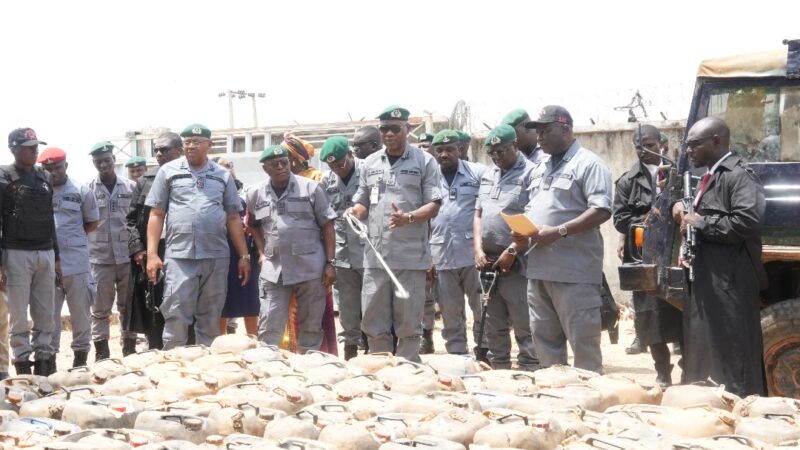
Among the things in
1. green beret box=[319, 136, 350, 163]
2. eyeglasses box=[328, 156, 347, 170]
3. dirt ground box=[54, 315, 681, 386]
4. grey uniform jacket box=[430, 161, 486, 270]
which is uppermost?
green beret box=[319, 136, 350, 163]

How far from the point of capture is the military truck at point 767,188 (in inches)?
263

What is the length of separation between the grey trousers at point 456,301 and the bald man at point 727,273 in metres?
A: 3.00

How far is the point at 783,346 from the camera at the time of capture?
665 centimetres

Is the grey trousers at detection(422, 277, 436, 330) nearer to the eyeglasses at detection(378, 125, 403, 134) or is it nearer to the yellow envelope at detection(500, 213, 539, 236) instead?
the eyeglasses at detection(378, 125, 403, 134)

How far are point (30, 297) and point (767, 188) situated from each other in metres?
5.79

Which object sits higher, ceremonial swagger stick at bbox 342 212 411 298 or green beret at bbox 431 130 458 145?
green beret at bbox 431 130 458 145

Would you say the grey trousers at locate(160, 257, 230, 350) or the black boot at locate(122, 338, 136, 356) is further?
the black boot at locate(122, 338, 136, 356)

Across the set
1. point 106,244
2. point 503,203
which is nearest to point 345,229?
point 503,203

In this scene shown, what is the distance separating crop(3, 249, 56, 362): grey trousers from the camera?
8.59 m

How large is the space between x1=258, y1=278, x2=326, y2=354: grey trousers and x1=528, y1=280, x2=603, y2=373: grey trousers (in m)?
1.96

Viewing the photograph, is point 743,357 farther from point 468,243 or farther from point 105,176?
point 105,176

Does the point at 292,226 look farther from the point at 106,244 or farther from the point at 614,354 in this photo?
the point at 614,354

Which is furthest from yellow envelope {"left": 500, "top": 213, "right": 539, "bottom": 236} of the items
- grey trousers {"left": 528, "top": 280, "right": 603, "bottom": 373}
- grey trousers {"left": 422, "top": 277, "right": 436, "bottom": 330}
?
grey trousers {"left": 422, "top": 277, "right": 436, "bottom": 330}

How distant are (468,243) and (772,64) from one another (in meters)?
2.97
